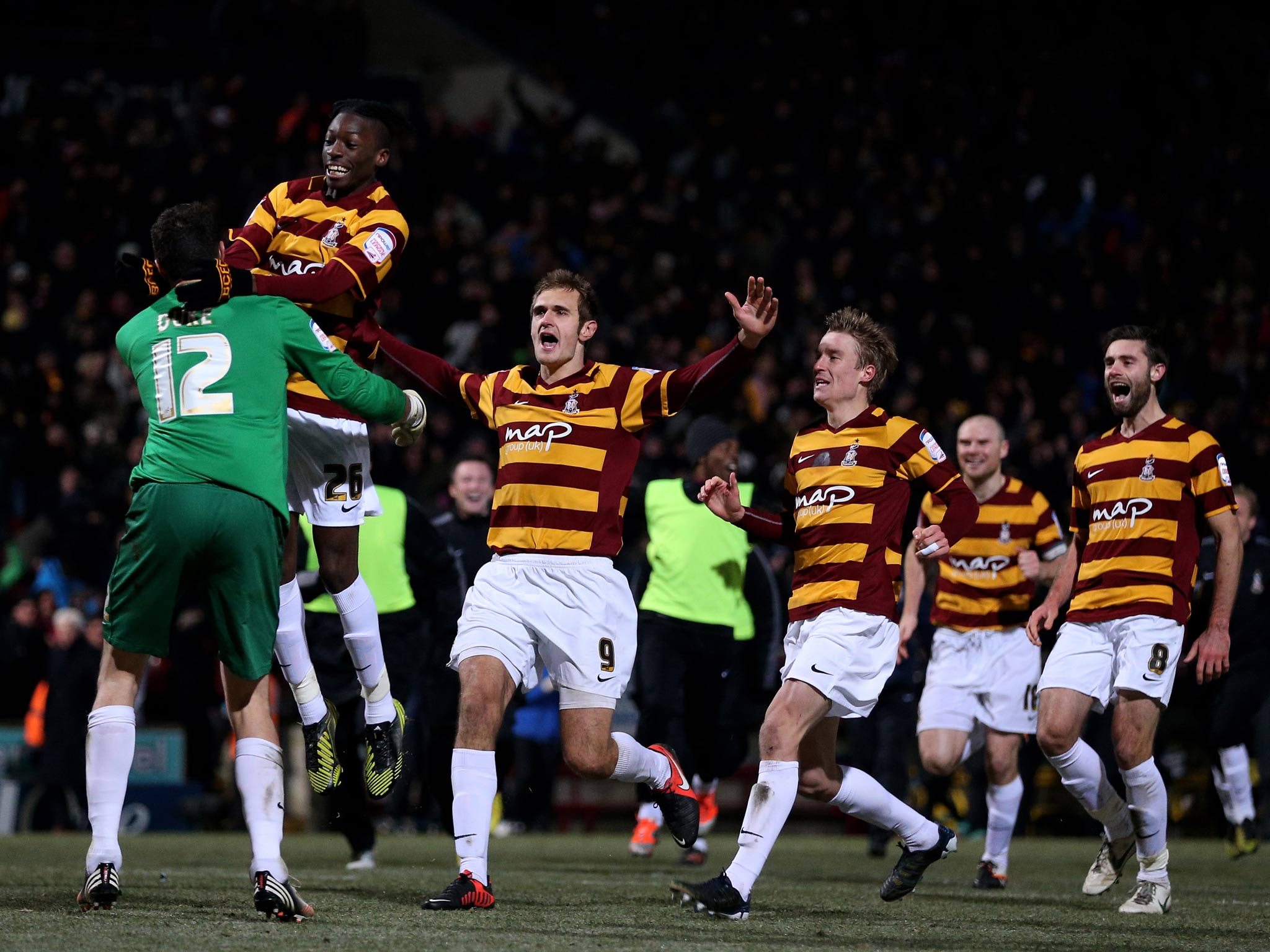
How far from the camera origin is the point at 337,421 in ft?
23.3

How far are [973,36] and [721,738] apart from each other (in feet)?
54.7

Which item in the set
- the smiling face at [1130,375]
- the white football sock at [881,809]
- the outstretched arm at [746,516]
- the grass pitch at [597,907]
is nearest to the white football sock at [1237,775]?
the grass pitch at [597,907]

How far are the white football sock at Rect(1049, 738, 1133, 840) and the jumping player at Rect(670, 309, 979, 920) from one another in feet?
2.31

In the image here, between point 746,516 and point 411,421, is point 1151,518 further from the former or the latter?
point 411,421

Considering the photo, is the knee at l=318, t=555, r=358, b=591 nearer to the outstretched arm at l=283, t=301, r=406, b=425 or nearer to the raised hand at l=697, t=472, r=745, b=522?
the outstretched arm at l=283, t=301, r=406, b=425

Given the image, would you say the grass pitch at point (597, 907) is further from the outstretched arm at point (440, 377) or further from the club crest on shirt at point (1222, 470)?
the outstretched arm at point (440, 377)

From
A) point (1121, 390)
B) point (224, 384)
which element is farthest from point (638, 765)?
point (1121, 390)

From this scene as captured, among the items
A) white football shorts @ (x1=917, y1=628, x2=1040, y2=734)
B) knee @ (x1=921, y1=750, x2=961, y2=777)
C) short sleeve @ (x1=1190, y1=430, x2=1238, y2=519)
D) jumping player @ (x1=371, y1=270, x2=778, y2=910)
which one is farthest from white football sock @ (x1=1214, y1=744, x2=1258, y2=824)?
jumping player @ (x1=371, y1=270, x2=778, y2=910)

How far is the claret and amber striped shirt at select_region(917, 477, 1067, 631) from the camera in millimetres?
9484

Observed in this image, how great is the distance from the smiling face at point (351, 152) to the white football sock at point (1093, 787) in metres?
4.02

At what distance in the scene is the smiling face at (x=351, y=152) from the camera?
7109mm

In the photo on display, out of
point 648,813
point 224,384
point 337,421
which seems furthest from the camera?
point 648,813

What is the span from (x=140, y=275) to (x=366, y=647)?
2.00 metres

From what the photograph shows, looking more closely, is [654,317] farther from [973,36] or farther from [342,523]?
[342,523]
